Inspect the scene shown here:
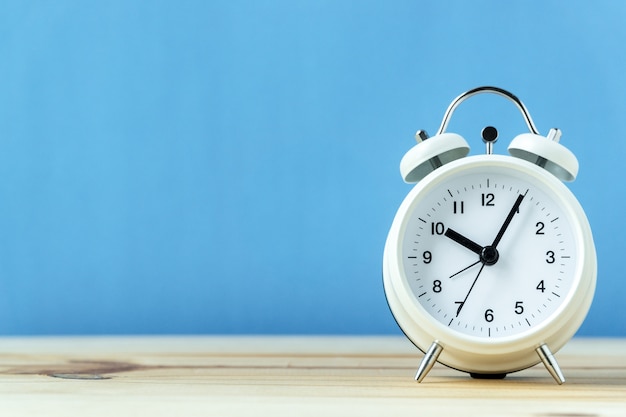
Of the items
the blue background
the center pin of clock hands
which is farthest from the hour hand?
the blue background

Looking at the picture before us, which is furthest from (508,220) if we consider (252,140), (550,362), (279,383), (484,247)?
(252,140)

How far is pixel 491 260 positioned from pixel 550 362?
132mm

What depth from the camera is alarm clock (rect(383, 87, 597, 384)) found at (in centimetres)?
104

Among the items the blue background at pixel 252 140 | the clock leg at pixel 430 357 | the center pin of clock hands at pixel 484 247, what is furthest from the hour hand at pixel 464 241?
the blue background at pixel 252 140

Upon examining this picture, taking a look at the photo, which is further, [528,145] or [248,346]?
[248,346]

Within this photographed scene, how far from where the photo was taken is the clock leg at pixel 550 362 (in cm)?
102

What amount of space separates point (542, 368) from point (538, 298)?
0.27 m

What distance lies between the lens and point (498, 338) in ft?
3.37

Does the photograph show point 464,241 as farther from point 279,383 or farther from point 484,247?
point 279,383

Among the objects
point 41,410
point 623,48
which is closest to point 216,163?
point 623,48

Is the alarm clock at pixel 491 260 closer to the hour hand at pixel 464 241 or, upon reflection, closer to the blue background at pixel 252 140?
the hour hand at pixel 464 241

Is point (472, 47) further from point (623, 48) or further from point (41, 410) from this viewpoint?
point (41, 410)

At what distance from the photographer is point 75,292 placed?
2064 millimetres

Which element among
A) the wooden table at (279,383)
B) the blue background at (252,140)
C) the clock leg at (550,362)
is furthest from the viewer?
the blue background at (252,140)
